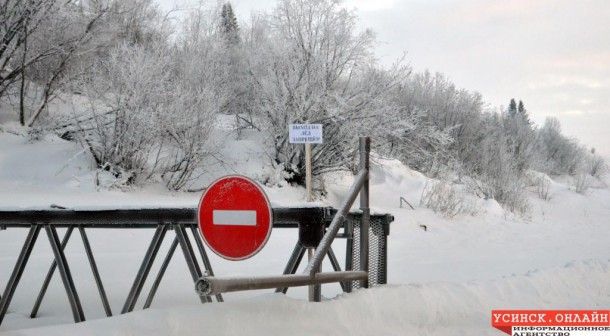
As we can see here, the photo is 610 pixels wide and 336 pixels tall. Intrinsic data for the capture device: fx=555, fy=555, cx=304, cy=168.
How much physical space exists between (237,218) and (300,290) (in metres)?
A: 3.88

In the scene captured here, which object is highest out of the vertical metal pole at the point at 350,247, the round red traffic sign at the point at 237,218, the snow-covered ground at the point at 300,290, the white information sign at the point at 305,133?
the white information sign at the point at 305,133

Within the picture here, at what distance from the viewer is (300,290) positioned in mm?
7594

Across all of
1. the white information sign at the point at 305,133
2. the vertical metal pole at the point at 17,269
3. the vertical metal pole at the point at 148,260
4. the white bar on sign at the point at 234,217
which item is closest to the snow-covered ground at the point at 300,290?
the vertical metal pole at the point at 148,260

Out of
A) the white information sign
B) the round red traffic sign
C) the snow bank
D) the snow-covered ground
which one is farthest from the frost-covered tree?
the round red traffic sign

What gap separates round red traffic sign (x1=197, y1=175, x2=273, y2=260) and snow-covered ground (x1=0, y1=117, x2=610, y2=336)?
16.2 inches

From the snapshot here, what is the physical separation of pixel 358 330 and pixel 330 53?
71.2ft

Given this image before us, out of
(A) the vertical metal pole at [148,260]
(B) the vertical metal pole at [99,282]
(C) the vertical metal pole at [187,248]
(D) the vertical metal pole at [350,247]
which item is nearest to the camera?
(C) the vertical metal pole at [187,248]

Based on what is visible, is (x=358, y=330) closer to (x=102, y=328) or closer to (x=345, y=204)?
(x=345, y=204)

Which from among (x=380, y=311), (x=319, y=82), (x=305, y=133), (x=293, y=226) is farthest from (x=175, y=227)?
(x=319, y=82)

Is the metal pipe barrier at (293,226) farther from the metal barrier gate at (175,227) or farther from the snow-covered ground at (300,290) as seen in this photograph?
the snow-covered ground at (300,290)

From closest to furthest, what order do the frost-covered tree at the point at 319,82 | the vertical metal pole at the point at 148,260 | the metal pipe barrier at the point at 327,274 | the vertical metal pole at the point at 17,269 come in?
the metal pipe barrier at the point at 327,274, the vertical metal pole at the point at 148,260, the vertical metal pole at the point at 17,269, the frost-covered tree at the point at 319,82

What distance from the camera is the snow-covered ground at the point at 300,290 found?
3.90 meters

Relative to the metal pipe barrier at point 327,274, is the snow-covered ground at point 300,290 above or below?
below

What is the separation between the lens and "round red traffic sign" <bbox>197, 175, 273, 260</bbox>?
3.90m
